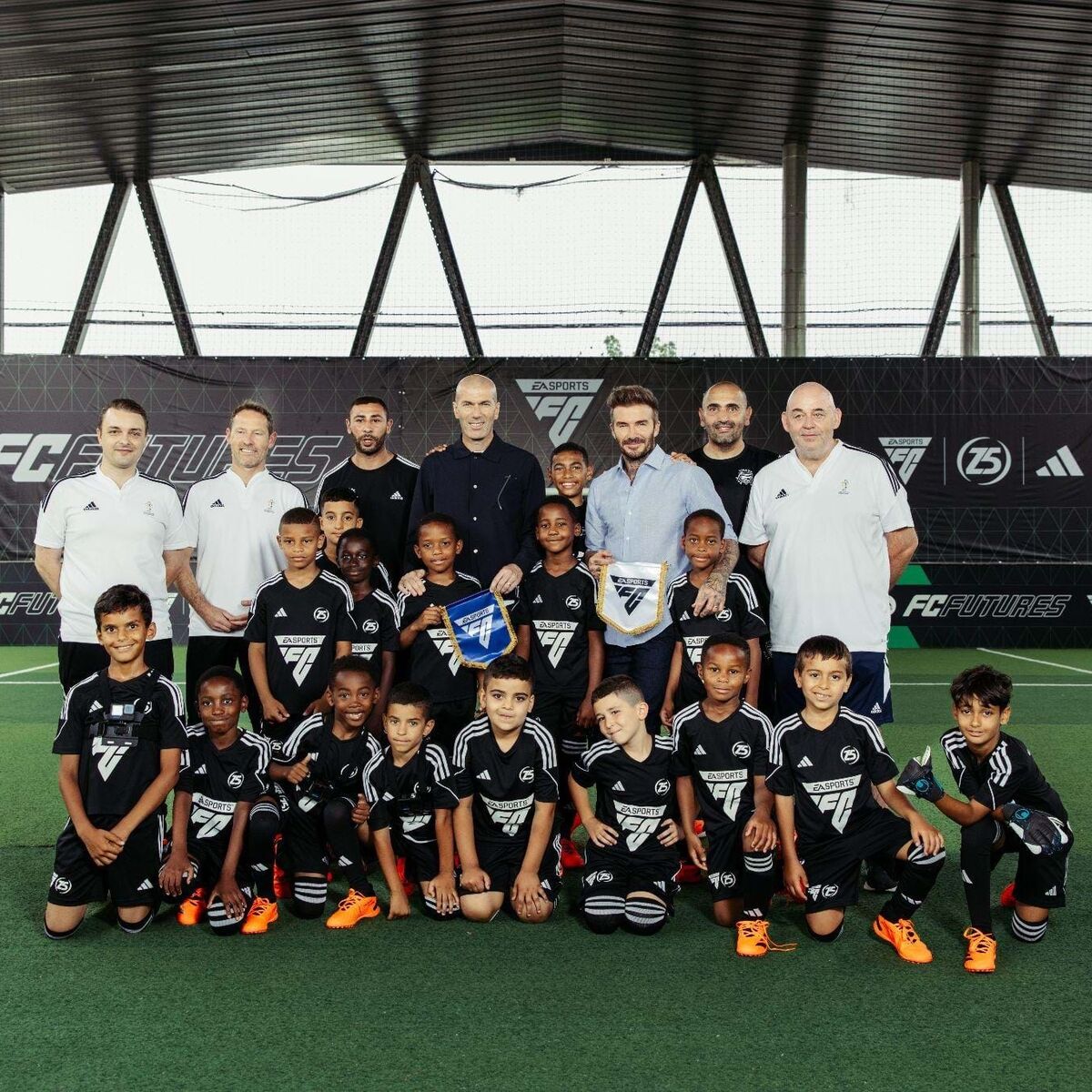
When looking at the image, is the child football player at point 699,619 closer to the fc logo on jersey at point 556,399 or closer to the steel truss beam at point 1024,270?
the fc logo on jersey at point 556,399

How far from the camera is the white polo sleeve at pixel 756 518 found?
4.21 meters

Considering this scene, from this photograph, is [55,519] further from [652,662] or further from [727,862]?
[727,862]

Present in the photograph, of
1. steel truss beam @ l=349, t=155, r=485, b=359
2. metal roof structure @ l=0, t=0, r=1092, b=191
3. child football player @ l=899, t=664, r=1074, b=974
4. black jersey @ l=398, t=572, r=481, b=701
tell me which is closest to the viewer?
child football player @ l=899, t=664, r=1074, b=974

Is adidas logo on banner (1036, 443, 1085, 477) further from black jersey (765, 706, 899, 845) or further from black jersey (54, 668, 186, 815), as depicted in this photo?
black jersey (54, 668, 186, 815)

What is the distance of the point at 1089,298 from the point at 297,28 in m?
9.12

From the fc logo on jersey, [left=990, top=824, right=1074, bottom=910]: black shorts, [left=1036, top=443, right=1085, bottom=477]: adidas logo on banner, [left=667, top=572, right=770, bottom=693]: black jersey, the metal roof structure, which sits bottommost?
[left=990, top=824, right=1074, bottom=910]: black shorts

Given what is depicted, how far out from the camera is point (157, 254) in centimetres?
1253

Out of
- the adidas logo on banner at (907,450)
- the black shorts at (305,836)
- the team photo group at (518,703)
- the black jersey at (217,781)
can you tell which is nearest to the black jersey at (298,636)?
the team photo group at (518,703)

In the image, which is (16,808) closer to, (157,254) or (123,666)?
(123,666)

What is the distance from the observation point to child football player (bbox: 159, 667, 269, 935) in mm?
3609

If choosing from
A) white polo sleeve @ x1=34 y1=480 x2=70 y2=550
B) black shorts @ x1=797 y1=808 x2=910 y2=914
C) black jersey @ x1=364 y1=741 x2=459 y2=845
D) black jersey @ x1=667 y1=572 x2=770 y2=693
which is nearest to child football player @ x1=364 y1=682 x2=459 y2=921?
black jersey @ x1=364 y1=741 x2=459 y2=845

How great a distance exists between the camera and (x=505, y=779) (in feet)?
12.4

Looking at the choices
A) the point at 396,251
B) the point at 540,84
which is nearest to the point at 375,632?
the point at 540,84

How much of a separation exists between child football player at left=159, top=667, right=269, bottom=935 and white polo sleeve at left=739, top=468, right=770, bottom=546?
6.73 ft
